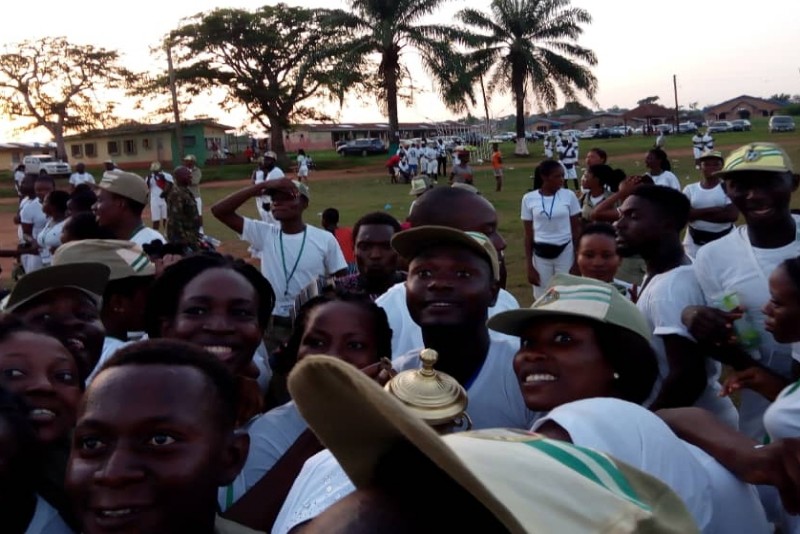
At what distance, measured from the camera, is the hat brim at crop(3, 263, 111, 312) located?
280 cm

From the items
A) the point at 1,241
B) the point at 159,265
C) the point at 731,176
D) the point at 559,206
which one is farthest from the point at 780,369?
the point at 1,241

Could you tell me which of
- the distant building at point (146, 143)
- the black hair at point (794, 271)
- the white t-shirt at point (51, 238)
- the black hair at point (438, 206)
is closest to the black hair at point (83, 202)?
the white t-shirt at point (51, 238)

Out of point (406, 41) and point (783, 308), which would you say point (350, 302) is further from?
point (406, 41)

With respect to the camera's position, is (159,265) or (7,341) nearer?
(7,341)

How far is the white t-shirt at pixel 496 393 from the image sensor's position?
99.3 inches

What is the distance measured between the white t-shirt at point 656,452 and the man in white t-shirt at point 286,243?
12.1 feet

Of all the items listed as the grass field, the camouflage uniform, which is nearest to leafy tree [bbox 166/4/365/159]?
the grass field

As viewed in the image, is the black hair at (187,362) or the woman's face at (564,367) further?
the woman's face at (564,367)

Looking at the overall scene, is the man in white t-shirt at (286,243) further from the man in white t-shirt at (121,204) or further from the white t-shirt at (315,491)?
the white t-shirt at (315,491)

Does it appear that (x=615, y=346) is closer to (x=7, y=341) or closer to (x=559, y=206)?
(x=7, y=341)

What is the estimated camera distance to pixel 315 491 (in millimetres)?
1449

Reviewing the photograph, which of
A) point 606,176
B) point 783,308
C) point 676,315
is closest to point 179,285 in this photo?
point 676,315

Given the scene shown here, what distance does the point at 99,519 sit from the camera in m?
1.53

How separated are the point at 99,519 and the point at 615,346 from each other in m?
1.42
